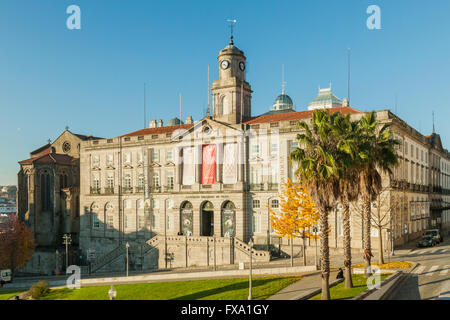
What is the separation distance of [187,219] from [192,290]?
99.5ft

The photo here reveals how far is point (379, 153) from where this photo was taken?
35562 millimetres

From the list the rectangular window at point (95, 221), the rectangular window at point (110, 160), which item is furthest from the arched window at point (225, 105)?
the rectangular window at point (95, 221)

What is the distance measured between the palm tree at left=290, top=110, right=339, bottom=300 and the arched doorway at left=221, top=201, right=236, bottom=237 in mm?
36449

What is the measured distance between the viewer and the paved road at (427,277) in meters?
29.8

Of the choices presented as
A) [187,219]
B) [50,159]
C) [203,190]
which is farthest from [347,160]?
[50,159]

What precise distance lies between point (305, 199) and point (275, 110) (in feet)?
213

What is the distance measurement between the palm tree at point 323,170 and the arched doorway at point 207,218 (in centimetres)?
3941

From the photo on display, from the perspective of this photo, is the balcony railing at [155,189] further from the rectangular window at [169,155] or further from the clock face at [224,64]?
the clock face at [224,64]

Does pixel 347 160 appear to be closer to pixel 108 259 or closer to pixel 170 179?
pixel 170 179

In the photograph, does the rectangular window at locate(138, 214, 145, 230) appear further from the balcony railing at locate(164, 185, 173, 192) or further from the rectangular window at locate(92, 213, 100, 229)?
the rectangular window at locate(92, 213, 100, 229)

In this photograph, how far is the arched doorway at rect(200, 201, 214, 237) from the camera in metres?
68.5

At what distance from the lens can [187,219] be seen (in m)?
69.6

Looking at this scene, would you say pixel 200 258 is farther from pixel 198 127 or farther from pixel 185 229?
pixel 198 127
